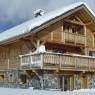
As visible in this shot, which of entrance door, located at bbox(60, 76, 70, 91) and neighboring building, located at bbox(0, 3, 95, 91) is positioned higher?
neighboring building, located at bbox(0, 3, 95, 91)

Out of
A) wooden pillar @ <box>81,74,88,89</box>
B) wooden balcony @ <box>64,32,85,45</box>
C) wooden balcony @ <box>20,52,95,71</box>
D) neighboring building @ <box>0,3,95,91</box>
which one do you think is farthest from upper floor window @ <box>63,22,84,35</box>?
wooden pillar @ <box>81,74,88,89</box>

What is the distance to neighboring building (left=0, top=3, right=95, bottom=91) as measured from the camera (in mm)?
20891

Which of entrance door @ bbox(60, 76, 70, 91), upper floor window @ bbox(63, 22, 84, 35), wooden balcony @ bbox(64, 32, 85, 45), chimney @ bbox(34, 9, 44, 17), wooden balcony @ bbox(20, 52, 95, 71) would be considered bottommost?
entrance door @ bbox(60, 76, 70, 91)

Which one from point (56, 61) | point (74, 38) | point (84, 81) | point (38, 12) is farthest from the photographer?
point (38, 12)

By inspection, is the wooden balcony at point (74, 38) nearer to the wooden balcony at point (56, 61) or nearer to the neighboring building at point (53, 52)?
the neighboring building at point (53, 52)

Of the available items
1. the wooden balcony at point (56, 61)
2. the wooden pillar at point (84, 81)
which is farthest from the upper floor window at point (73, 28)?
the wooden pillar at point (84, 81)

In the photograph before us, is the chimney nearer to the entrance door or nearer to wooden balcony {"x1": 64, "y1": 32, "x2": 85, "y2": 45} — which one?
wooden balcony {"x1": 64, "y1": 32, "x2": 85, "y2": 45}

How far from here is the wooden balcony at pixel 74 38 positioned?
81.1ft

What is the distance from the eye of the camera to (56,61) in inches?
813

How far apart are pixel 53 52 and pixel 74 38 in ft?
11.0

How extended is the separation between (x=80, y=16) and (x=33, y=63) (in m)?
7.99

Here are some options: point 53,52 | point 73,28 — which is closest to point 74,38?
point 73,28

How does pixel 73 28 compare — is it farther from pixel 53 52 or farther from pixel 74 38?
pixel 53 52

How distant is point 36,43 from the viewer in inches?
893
